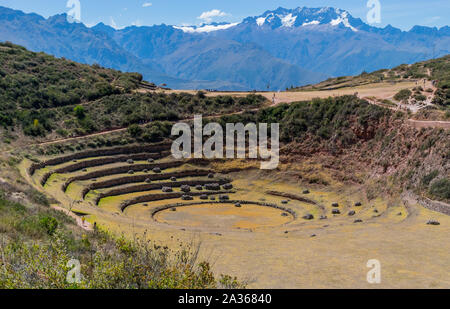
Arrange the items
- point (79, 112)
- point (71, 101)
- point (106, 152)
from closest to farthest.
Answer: point (106, 152) → point (79, 112) → point (71, 101)

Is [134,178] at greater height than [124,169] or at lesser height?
lesser

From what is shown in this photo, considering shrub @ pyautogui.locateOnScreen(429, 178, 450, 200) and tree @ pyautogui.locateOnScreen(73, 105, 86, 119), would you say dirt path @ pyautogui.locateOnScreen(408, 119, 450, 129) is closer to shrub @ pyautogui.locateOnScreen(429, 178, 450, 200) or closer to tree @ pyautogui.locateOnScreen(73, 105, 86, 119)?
shrub @ pyautogui.locateOnScreen(429, 178, 450, 200)

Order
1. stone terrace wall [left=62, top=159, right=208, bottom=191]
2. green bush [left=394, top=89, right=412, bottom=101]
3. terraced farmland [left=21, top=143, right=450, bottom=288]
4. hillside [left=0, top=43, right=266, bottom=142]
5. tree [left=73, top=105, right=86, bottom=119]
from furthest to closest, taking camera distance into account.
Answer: tree [left=73, top=105, right=86, bottom=119]
hillside [left=0, top=43, right=266, bottom=142]
green bush [left=394, top=89, right=412, bottom=101]
stone terrace wall [left=62, top=159, right=208, bottom=191]
terraced farmland [left=21, top=143, right=450, bottom=288]

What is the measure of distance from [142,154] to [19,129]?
1938 cm

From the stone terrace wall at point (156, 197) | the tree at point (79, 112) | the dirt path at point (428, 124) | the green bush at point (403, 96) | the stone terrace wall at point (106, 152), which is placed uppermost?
the green bush at point (403, 96)

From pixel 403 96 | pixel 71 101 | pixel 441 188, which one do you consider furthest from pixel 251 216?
pixel 71 101

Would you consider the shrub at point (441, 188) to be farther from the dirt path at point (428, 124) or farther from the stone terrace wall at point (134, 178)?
the stone terrace wall at point (134, 178)

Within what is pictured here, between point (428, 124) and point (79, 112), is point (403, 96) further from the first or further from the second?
point (79, 112)

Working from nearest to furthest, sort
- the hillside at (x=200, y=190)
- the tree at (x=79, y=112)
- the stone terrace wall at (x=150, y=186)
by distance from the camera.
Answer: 1. the hillside at (x=200, y=190)
2. the stone terrace wall at (x=150, y=186)
3. the tree at (x=79, y=112)

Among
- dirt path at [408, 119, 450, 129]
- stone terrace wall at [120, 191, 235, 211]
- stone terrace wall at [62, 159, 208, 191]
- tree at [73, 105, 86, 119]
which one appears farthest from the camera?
tree at [73, 105, 86, 119]

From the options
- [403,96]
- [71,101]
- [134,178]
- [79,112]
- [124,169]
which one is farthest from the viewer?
[71,101]

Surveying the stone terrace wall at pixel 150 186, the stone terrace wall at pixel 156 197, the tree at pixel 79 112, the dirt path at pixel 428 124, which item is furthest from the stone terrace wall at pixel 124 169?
the dirt path at pixel 428 124

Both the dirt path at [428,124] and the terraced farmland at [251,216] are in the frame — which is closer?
the terraced farmland at [251,216]

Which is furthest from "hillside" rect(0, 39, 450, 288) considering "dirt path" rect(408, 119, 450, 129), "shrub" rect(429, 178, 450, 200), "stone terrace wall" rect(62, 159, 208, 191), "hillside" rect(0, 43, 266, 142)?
"dirt path" rect(408, 119, 450, 129)
